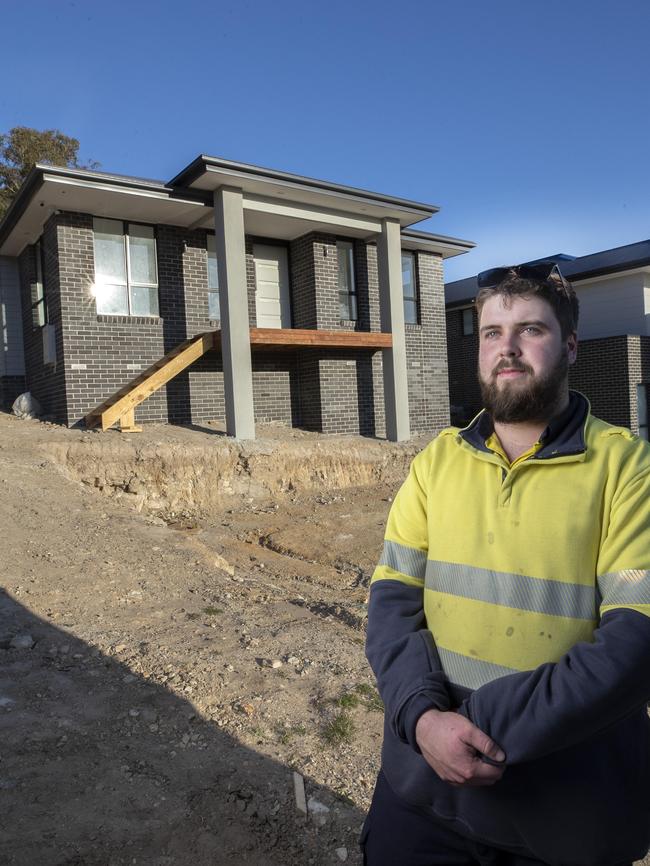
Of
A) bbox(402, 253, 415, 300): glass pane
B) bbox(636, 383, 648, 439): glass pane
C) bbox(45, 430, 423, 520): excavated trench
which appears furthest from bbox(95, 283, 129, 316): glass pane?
bbox(636, 383, 648, 439): glass pane

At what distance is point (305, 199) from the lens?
12.8 m

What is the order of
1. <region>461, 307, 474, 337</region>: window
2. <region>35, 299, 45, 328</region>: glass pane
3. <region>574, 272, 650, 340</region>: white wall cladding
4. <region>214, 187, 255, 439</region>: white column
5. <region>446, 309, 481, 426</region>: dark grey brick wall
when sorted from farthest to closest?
<region>461, 307, 474, 337</region>: window, <region>446, 309, 481, 426</region>: dark grey brick wall, <region>574, 272, 650, 340</region>: white wall cladding, <region>35, 299, 45, 328</region>: glass pane, <region>214, 187, 255, 439</region>: white column

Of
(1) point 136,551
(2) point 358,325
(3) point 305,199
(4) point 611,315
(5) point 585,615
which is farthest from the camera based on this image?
(4) point 611,315

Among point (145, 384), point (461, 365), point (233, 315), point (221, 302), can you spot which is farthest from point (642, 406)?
point (145, 384)

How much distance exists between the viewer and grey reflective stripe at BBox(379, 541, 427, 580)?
5.77 feet

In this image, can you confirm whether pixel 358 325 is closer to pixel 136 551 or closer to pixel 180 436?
pixel 180 436

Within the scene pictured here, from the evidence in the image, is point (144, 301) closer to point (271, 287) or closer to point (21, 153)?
point (271, 287)

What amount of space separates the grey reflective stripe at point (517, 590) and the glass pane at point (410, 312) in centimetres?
1505

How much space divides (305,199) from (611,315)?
1232cm

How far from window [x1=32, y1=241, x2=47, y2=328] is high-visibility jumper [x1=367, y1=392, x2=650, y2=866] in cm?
1330

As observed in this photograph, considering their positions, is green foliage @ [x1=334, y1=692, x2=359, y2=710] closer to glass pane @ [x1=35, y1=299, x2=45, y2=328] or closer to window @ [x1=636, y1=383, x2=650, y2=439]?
glass pane @ [x1=35, y1=299, x2=45, y2=328]

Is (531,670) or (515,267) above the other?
(515,267)

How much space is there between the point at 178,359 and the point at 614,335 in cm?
1480

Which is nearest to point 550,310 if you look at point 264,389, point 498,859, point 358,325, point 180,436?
point 498,859
